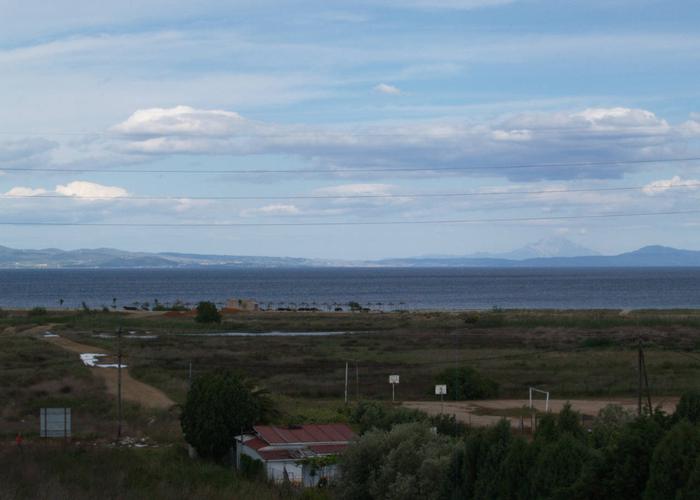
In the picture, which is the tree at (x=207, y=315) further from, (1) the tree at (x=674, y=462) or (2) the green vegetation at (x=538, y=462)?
(1) the tree at (x=674, y=462)

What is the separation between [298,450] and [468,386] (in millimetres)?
18694

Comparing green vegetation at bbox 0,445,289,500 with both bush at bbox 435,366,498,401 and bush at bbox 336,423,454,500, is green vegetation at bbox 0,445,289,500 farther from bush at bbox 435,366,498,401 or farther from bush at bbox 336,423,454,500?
bush at bbox 435,366,498,401

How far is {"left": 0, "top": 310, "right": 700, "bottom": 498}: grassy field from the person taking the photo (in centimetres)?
3828

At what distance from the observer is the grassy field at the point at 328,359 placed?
38281mm

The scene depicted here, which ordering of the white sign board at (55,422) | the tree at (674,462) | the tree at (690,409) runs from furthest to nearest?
the white sign board at (55,422) → the tree at (690,409) → the tree at (674,462)

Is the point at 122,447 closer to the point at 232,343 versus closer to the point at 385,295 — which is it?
the point at 232,343

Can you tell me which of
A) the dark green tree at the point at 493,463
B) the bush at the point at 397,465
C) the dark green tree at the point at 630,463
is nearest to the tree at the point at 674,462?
the dark green tree at the point at 630,463

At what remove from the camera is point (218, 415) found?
28453mm

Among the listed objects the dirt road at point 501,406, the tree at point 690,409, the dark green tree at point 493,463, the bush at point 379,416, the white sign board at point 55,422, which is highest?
the tree at point 690,409

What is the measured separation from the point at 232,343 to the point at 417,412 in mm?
43421

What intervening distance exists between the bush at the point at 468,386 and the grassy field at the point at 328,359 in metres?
Answer: 0.75

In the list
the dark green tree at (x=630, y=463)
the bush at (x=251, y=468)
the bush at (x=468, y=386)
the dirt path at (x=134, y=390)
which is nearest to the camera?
the dark green tree at (x=630, y=463)

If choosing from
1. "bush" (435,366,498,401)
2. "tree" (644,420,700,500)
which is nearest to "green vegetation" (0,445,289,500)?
"tree" (644,420,700,500)

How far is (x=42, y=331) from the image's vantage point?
81500 mm
